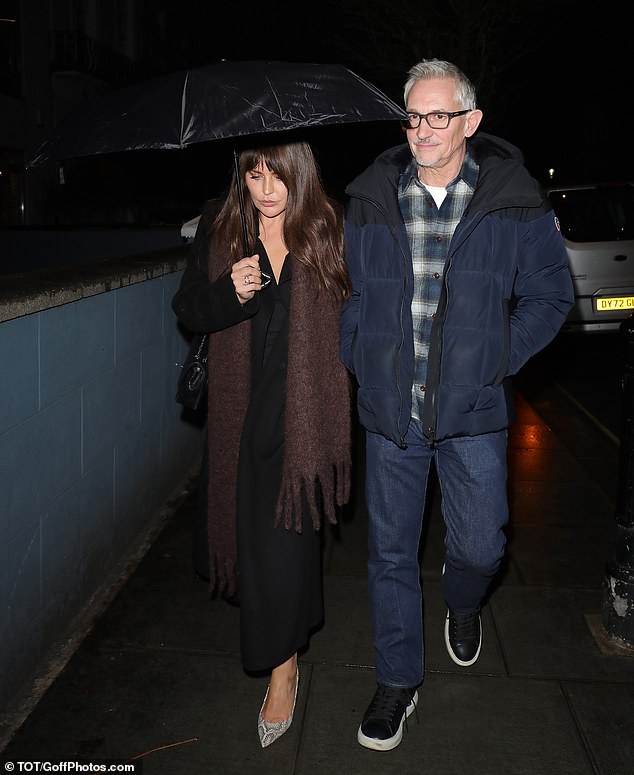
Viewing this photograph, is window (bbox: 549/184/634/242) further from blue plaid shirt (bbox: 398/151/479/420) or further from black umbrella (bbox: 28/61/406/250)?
black umbrella (bbox: 28/61/406/250)

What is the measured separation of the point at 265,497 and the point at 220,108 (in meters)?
1.31

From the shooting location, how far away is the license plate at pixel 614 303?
957 centimetres

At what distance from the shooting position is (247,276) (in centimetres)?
288

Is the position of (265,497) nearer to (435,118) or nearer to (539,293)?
(539,293)

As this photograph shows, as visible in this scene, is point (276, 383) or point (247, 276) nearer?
point (247, 276)

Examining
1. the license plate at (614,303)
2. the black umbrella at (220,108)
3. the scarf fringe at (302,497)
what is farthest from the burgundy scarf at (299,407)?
the license plate at (614,303)

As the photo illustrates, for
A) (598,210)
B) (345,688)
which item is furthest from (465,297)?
(598,210)

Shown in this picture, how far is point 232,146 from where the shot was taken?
119 inches

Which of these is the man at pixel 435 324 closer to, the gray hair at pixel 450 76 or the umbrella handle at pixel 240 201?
the gray hair at pixel 450 76

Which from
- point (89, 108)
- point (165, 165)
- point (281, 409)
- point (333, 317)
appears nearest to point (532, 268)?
point (333, 317)

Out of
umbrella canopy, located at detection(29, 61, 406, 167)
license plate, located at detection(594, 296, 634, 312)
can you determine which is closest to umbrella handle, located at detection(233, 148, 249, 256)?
umbrella canopy, located at detection(29, 61, 406, 167)

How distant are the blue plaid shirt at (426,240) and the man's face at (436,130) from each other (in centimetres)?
11

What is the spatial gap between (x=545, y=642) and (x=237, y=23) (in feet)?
96.0

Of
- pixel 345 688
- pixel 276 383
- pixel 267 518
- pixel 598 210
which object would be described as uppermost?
pixel 598 210
